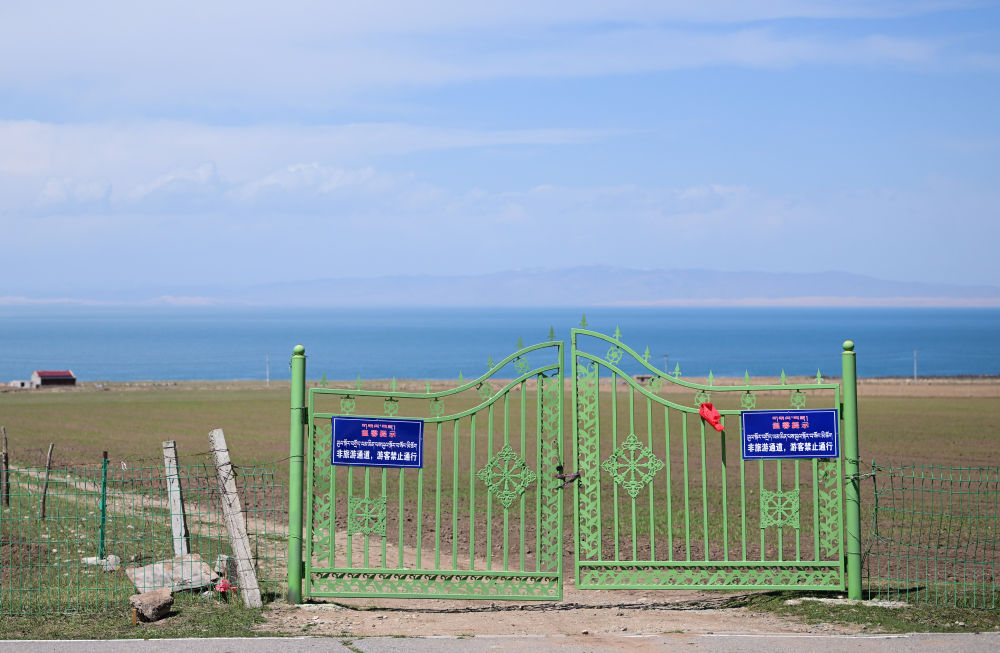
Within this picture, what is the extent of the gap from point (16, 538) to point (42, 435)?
20.2 m

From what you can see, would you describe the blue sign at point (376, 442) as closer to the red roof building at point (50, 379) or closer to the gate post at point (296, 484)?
the gate post at point (296, 484)

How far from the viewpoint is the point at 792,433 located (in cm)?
1085

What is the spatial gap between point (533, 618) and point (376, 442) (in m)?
2.35

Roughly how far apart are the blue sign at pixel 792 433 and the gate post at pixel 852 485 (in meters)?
0.13

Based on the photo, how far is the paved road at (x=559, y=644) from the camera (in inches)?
356

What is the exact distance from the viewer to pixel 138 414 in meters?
43.6

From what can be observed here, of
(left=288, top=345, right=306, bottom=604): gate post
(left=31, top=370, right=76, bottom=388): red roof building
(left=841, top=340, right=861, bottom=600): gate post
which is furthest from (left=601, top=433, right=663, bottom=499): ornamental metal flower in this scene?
(left=31, top=370, right=76, bottom=388): red roof building

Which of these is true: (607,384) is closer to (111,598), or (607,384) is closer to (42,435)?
(42,435)

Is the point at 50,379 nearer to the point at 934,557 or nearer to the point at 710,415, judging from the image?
the point at 934,557

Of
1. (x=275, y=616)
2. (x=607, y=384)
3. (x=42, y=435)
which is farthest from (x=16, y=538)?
(x=607, y=384)

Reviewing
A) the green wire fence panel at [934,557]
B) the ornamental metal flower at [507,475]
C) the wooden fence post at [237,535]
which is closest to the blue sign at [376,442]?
the ornamental metal flower at [507,475]

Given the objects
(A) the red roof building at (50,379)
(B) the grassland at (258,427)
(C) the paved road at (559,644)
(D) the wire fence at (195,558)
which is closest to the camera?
(C) the paved road at (559,644)

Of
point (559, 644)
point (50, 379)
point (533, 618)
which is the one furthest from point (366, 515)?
point (50, 379)

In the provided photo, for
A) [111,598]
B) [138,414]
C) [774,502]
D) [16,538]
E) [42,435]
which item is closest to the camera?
[111,598]
